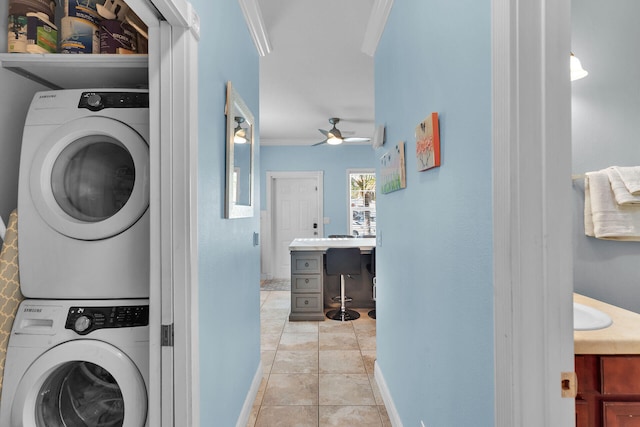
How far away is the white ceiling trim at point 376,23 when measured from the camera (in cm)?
191

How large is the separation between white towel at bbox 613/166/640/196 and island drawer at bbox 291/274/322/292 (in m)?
2.93

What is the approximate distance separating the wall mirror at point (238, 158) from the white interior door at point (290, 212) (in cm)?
407

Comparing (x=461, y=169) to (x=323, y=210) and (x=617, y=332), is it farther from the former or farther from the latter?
(x=323, y=210)

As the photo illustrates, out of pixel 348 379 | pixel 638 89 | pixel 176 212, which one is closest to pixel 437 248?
pixel 176 212

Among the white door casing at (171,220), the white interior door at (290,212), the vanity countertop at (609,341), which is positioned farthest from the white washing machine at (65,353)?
the white interior door at (290,212)

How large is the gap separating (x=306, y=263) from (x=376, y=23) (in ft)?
8.45

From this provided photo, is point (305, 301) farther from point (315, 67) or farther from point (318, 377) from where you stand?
point (315, 67)

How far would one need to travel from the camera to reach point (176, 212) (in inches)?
41.6

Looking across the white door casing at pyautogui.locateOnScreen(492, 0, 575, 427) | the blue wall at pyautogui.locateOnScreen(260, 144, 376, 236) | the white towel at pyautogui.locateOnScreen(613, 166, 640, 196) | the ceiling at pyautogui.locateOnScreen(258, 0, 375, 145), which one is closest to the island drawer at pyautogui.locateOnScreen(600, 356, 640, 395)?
the white door casing at pyautogui.locateOnScreen(492, 0, 575, 427)

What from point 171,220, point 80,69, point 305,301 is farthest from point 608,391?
point 305,301

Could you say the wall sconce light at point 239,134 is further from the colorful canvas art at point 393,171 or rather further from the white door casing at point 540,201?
the white door casing at point 540,201

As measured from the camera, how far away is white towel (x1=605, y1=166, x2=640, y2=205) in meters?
1.38

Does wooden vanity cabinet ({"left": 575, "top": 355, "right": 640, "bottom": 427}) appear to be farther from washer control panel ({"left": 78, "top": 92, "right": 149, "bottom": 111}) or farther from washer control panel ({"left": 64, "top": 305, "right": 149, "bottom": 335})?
washer control panel ({"left": 78, "top": 92, "right": 149, "bottom": 111})

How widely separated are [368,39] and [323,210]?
4.14 m
